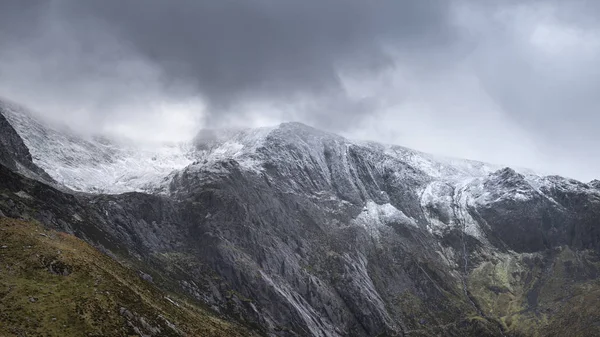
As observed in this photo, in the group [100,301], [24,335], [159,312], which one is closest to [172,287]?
[159,312]

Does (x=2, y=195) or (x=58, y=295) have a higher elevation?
(x=2, y=195)

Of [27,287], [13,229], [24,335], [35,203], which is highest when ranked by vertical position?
[35,203]

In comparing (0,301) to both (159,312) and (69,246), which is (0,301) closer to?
(69,246)

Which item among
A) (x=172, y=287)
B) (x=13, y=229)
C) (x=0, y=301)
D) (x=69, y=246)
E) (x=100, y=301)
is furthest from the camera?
(x=172, y=287)

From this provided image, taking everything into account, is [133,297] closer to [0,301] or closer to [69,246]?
[69,246]

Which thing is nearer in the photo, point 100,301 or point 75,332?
point 75,332

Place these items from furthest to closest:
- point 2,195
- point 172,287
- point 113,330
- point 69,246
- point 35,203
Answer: point 172,287 → point 35,203 → point 2,195 → point 69,246 → point 113,330
